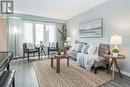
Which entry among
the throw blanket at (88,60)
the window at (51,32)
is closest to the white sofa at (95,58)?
the throw blanket at (88,60)

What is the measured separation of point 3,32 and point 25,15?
152 centimetres

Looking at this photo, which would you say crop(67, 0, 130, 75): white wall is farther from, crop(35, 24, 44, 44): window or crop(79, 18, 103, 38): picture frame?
crop(35, 24, 44, 44): window

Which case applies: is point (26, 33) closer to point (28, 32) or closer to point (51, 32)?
point (28, 32)

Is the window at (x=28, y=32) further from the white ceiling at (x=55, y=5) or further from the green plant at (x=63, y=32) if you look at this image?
the green plant at (x=63, y=32)

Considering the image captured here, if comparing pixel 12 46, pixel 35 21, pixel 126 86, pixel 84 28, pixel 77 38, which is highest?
pixel 35 21

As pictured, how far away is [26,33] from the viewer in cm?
680

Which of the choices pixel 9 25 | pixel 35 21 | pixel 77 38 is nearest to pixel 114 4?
pixel 77 38

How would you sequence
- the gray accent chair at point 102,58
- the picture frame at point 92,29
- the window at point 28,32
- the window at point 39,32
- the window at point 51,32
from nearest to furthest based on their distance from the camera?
the gray accent chair at point 102,58 < the picture frame at point 92,29 < the window at point 28,32 < the window at point 39,32 < the window at point 51,32

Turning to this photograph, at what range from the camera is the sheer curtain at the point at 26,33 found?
236 inches

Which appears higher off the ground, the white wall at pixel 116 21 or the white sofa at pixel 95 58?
the white wall at pixel 116 21

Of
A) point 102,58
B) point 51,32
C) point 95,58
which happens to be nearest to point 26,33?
point 51,32

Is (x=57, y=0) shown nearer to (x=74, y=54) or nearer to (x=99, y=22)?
(x=99, y=22)

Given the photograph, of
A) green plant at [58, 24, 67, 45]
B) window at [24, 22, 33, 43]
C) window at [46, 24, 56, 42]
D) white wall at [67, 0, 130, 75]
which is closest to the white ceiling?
white wall at [67, 0, 130, 75]

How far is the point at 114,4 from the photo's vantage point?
3.88 metres
